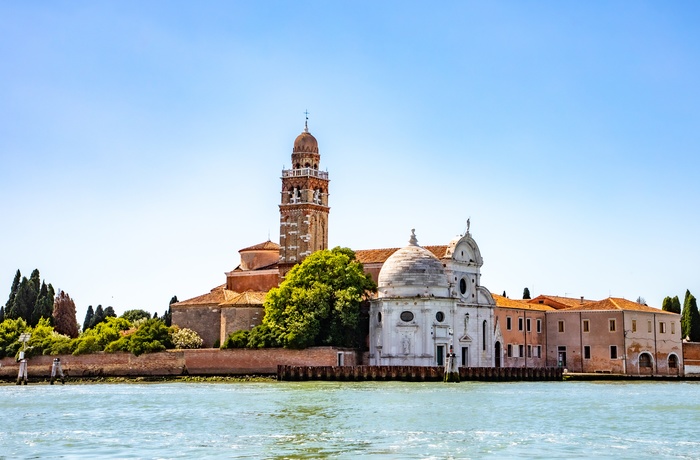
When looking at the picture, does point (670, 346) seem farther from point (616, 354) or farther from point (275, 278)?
point (275, 278)

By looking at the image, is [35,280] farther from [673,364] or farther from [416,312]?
[673,364]

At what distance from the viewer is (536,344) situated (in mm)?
65312

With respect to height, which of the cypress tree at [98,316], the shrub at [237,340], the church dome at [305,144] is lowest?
the shrub at [237,340]

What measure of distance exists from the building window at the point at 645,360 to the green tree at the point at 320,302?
16618 millimetres

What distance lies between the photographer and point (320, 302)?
5534 cm

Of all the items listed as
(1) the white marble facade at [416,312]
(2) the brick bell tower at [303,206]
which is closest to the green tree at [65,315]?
(2) the brick bell tower at [303,206]

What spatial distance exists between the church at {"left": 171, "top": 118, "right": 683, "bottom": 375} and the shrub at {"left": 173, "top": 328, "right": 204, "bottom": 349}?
857mm

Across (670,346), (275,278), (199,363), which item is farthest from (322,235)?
(670,346)

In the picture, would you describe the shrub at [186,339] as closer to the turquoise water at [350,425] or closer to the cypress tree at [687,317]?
the turquoise water at [350,425]

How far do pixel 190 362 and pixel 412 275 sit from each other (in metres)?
12.1

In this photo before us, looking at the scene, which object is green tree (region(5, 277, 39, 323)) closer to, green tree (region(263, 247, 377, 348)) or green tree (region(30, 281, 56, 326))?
green tree (region(30, 281, 56, 326))

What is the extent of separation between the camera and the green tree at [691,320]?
7162 centimetres

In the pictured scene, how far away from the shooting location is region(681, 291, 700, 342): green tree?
71625 mm

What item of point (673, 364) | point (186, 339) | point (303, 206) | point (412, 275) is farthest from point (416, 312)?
point (673, 364)
